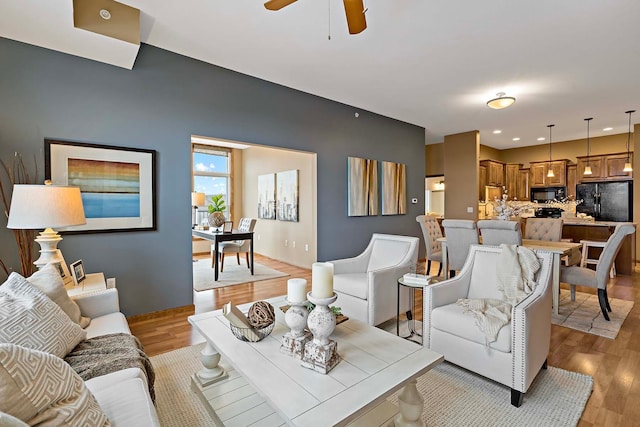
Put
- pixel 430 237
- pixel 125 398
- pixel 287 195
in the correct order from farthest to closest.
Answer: pixel 287 195 → pixel 430 237 → pixel 125 398

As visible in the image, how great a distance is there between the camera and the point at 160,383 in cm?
220

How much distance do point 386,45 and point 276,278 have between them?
12.2 feet

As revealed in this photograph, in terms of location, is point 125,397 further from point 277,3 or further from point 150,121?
point 150,121

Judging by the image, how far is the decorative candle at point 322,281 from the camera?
1476 mm

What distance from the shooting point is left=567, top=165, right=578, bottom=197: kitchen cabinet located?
7.82 meters

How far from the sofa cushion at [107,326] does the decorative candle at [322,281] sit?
4.26 feet

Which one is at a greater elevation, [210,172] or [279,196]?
[210,172]

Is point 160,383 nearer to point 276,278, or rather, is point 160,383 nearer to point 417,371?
point 417,371

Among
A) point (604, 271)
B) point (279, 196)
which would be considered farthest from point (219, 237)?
point (604, 271)

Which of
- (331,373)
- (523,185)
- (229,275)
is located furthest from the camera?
(523,185)

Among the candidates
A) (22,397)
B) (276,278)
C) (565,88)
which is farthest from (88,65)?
(565,88)

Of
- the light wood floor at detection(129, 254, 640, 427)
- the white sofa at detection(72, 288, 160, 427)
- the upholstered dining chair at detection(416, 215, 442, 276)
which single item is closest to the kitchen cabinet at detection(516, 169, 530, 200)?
the light wood floor at detection(129, 254, 640, 427)

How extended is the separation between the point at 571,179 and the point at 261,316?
9216 millimetres

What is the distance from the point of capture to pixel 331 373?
4.72 ft
